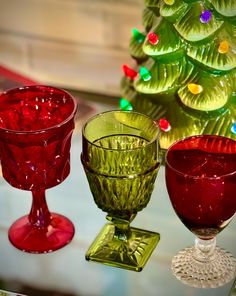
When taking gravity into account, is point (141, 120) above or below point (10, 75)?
above

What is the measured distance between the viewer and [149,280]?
72cm

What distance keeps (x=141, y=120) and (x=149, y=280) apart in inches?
6.7

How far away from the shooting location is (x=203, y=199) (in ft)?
2.23

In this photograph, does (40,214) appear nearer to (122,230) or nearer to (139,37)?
(122,230)

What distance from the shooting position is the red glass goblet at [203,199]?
A: 68 centimetres

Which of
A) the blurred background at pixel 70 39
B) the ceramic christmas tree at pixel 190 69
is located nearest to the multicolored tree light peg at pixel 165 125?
the ceramic christmas tree at pixel 190 69

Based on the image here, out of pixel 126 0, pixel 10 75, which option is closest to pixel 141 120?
pixel 10 75

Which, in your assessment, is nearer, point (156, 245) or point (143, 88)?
point (156, 245)

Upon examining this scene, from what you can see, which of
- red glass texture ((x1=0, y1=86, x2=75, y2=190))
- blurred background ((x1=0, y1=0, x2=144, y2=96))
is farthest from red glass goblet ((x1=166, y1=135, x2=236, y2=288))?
blurred background ((x1=0, y1=0, x2=144, y2=96))

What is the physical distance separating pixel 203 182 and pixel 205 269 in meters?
0.12

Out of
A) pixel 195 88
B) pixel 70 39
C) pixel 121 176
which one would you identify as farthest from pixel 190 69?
pixel 70 39

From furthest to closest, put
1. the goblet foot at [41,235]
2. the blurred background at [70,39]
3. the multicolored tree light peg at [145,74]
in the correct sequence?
the blurred background at [70,39] < the multicolored tree light peg at [145,74] < the goblet foot at [41,235]

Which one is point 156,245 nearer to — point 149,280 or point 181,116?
point 149,280

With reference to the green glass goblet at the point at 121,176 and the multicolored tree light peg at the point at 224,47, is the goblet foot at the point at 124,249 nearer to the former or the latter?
the green glass goblet at the point at 121,176
